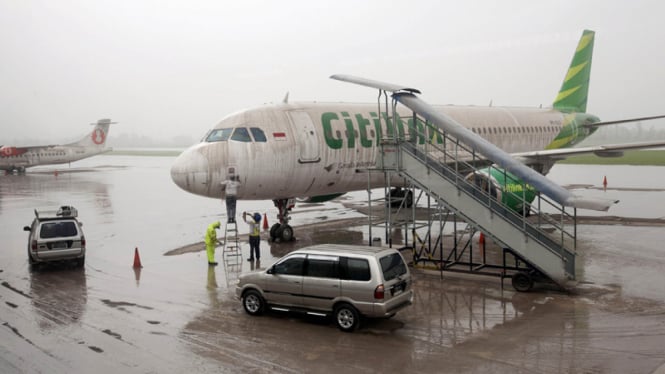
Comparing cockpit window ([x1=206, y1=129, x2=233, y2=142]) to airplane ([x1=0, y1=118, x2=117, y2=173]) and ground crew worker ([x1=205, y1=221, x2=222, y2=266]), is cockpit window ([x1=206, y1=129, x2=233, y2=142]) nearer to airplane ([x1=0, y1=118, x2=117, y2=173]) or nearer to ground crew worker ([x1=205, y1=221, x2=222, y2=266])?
ground crew worker ([x1=205, y1=221, x2=222, y2=266])

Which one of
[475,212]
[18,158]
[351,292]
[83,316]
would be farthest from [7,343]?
[18,158]

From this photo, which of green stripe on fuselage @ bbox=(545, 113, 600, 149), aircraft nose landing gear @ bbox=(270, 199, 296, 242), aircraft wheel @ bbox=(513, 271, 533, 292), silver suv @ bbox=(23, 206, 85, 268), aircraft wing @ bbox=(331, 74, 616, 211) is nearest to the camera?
aircraft wing @ bbox=(331, 74, 616, 211)

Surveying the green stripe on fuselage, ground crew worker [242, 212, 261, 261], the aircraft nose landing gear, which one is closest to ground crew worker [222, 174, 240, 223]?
ground crew worker [242, 212, 261, 261]

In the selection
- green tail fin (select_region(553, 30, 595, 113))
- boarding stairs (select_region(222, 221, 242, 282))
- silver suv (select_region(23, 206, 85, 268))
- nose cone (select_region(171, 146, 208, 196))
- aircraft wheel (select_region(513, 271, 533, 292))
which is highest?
green tail fin (select_region(553, 30, 595, 113))

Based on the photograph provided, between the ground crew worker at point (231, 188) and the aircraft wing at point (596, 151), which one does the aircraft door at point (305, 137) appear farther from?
the aircraft wing at point (596, 151)

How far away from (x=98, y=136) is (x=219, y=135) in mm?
62234

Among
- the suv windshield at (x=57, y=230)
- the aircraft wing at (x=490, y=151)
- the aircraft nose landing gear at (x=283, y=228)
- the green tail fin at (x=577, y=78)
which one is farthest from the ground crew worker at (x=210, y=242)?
the green tail fin at (x=577, y=78)

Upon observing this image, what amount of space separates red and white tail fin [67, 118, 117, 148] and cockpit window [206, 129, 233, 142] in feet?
201

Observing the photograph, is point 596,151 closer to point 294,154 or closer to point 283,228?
point 294,154

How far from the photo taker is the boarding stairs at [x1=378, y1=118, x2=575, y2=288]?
44.2 feet

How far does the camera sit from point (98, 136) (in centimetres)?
7431

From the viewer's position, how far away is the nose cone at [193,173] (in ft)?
56.5

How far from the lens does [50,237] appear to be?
16891 millimetres

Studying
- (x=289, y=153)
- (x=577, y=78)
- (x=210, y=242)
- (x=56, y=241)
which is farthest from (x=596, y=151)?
(x=56, y=241)
